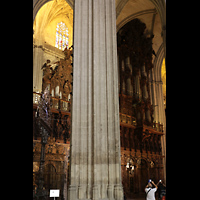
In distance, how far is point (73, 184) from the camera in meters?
5.01

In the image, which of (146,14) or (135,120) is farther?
(146,14)

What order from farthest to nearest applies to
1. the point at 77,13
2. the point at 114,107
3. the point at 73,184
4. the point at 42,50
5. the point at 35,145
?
1. the point at 42,50
2. the point at 35,145
3. the point at 77,13
4. the point at 114,107
5. the point at 73,184

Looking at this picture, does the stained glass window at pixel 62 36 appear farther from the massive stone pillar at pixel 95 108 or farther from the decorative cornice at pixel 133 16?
the massive stone pillar at pixel 95 108

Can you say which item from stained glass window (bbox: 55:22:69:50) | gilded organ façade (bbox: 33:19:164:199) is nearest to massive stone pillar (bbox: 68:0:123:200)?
gilded organ façade (bbox: 33:19:164:199)

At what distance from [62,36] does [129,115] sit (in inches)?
333

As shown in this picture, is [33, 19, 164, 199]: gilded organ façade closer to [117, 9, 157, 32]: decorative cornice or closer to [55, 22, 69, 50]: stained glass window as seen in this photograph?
[117, 9, 157, 32]: decorative cornice

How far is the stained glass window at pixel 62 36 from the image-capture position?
1769cm

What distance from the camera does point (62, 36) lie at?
59.2ft

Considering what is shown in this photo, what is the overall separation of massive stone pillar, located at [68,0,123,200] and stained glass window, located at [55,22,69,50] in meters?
11.6
